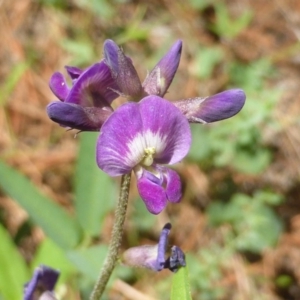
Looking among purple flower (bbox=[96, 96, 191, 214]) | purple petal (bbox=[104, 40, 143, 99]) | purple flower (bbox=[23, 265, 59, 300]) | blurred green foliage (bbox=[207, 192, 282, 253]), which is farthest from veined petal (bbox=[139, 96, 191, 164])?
blurred green foliage (bbox=[207, 192, 282, 253])

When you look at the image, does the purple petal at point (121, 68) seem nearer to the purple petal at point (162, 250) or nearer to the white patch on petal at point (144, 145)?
the white patch on petal at point (144, 145)

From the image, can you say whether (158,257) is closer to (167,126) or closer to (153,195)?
(153,195)

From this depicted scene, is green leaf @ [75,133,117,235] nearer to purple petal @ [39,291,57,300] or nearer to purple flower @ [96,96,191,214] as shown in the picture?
purple petal @ [39,291,57,300]

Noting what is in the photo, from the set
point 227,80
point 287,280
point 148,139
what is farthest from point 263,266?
point 148,139

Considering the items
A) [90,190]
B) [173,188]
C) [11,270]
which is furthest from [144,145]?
[11,270]

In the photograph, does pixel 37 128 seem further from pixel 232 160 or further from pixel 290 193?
pixel 290 193

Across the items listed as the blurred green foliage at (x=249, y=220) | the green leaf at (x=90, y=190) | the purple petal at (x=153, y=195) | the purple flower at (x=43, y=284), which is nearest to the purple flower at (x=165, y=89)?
the purple petal at (x=153, y=195)
